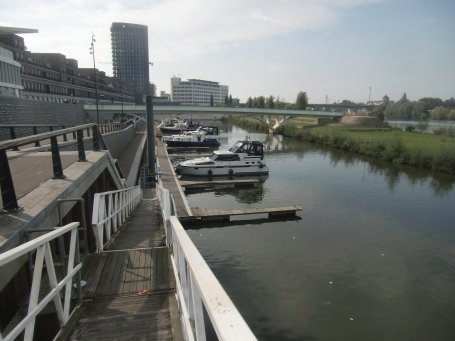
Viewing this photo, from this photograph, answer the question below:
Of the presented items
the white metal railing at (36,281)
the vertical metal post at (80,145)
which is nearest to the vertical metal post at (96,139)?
the vertical metal post at (80,145)

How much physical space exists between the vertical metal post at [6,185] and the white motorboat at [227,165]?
2201cm

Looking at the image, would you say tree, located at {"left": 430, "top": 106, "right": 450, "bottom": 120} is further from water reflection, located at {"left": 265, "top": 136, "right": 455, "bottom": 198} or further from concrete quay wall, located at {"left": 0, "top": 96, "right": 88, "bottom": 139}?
concrete quay wall, located at {"left": 0, "top": 96, "right": 88, "bottom": 139}

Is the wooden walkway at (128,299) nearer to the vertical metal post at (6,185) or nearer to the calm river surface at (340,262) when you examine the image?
the vertical metal post at (6,185)

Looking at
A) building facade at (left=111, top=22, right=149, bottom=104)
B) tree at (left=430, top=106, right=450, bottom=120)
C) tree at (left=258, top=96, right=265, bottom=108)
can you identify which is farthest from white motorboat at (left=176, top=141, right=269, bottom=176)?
building facade at (left=111, top=22, right=149, bottom=104)

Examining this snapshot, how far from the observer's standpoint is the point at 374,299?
9.02 metres

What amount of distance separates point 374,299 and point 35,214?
30.3 ft

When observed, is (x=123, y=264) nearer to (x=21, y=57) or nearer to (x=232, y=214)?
(x=232, y=214)

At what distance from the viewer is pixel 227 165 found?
26266 millimetres

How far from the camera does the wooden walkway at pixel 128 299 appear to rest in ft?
10.7

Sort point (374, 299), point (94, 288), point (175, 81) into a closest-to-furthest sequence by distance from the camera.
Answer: point (94, 288)
point (374, 299)
point (175, 81)

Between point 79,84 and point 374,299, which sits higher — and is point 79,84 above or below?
above

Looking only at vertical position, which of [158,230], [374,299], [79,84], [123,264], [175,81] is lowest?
[374,299]

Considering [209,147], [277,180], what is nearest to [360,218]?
[277,180]

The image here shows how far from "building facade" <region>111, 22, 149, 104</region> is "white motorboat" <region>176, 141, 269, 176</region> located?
13940 cm
